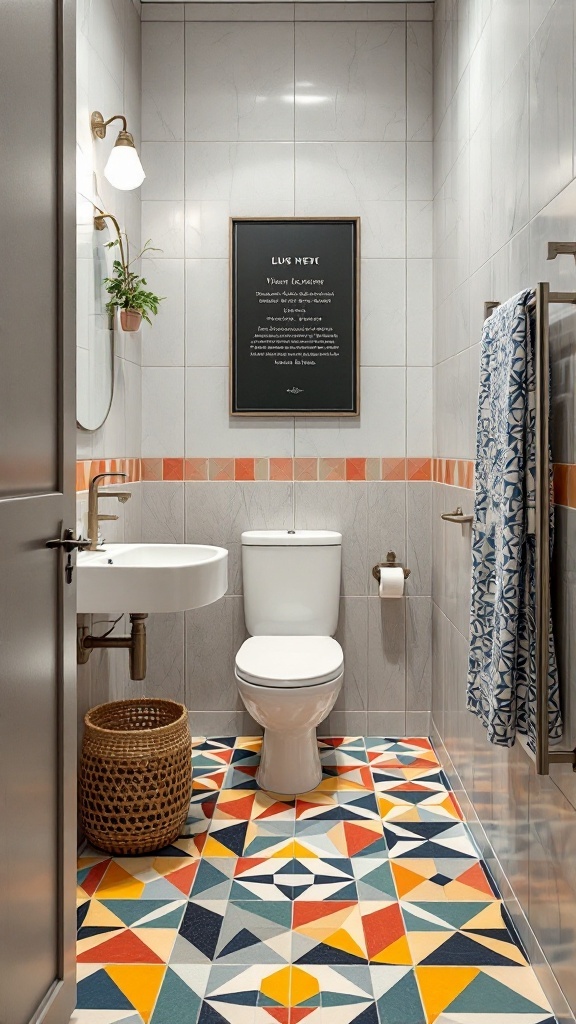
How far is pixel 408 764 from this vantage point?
2957 millimetres

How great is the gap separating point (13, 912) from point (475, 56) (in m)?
2.41

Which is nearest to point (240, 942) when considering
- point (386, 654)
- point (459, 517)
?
point (459, 517)

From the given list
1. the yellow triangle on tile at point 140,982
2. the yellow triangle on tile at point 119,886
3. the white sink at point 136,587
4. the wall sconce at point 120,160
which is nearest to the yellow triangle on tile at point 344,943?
the yellow triangle on tile at point 140,982

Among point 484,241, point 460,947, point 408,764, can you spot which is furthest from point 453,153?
point 460,947

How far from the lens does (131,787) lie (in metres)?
2.24

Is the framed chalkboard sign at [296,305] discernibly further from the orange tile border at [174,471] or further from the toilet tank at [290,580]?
the toilet tank at [290,580]

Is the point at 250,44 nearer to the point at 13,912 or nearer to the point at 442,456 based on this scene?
the point at 442,456

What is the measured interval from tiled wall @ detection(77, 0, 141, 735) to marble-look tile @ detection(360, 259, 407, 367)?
0.89 metres

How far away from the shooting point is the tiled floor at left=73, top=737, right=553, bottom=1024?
1.65 metres

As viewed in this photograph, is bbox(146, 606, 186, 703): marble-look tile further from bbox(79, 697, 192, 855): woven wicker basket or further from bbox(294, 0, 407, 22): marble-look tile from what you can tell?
bbox(294, 0, 407, 22): marble-look tile

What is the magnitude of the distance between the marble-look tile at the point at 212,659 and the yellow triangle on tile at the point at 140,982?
1.48 meters

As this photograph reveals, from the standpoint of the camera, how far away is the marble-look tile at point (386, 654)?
10.6ft

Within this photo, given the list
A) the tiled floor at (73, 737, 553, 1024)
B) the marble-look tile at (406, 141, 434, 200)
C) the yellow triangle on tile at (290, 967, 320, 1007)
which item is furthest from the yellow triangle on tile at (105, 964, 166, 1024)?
the marble-look tile at (406, 141, 434, 200)

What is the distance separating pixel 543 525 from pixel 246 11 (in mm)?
2593
